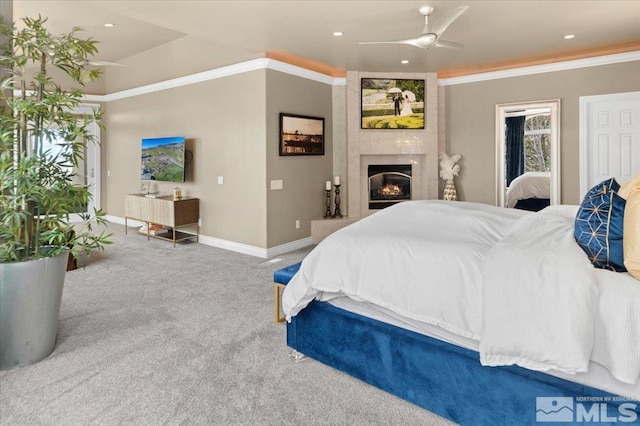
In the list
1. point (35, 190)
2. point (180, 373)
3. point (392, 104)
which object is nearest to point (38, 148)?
point (35, 190)

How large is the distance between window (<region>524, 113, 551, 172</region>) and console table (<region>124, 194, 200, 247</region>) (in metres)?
5.08

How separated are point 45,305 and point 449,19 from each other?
3.74 meters

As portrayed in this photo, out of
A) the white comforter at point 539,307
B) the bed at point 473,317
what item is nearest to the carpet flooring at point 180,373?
the bed at point 473,317

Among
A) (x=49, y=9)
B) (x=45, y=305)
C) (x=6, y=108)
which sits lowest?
(x=45, y=305)

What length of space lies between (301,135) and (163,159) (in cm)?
237

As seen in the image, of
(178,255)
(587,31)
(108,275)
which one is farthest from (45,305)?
(587,31)

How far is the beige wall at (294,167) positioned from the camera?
523 cm

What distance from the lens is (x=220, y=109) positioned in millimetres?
5633

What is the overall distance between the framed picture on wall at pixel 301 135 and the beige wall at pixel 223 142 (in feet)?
1.14

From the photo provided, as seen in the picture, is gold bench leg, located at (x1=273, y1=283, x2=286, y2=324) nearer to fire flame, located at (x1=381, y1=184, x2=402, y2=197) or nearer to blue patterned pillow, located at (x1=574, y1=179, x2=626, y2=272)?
blue patterned pillow, located at (x1=574, y1=179, x2=626, y2=272)

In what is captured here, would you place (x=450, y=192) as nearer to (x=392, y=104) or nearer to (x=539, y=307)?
(x=392, y=104)

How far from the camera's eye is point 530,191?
5.77m

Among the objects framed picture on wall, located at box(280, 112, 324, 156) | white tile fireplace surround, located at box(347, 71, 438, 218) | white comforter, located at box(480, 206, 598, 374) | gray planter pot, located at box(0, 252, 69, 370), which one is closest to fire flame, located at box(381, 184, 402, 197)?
white tile fireplace surround, located at box(347, 71, 438, 218)

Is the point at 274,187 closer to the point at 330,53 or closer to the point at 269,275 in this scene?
the point at 269,275
